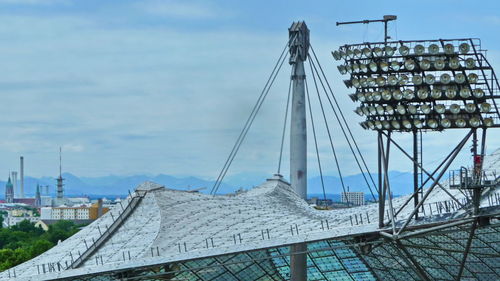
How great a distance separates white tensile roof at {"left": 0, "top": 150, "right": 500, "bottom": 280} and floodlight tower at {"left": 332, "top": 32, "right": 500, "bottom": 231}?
434 cm

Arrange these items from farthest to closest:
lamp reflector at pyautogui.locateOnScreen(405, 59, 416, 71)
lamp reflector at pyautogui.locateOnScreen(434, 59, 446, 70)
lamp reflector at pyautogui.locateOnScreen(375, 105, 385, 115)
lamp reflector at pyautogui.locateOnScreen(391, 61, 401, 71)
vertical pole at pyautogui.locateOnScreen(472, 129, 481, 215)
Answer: lamp reflector at pyautogui.locateOnScreen(391, 61, 401, 71), lamp reflector at pyautogui.locateOnScreen(375, 105, 385, 115), lamp reflector at pyautogui.locateOnScreen(405, 59, 416, 71), lamp reflector at pyautogui.locateOnScreen(434, 59, 446, 70), vertical pole at pyautogui.locateOnScreen(472, 129, 481, 215)

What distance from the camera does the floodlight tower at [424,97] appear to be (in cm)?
6619

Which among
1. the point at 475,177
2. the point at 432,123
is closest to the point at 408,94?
the point at 432,123

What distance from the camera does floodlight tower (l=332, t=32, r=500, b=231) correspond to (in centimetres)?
6619

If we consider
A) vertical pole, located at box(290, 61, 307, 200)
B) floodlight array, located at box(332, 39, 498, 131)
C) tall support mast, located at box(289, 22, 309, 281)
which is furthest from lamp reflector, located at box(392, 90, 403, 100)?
vertical pole, located at box(290, 61, 307, 200)

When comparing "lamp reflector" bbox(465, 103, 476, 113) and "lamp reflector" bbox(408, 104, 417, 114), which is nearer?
"lamp reflector" bbox(465, 103, 476, 113)

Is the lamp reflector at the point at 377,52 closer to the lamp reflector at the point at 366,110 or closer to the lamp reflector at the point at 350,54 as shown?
the lamp reflector at the point at 350,54

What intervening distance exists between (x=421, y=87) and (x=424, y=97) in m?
0.96

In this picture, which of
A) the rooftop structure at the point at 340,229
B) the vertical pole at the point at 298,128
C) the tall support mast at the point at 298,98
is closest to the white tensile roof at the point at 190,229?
the rooftop structure at the point at 340,229

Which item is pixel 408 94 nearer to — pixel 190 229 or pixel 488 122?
pixel 488 122

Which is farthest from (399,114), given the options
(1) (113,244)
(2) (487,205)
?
(1) (113,244)

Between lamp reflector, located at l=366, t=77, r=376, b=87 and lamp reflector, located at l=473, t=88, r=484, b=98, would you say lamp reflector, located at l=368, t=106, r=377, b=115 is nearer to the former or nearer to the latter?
lamp reflector, located at l=366, t=77, r=376, b=87

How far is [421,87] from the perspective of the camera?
67.6m

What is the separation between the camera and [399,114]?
67812 mm
